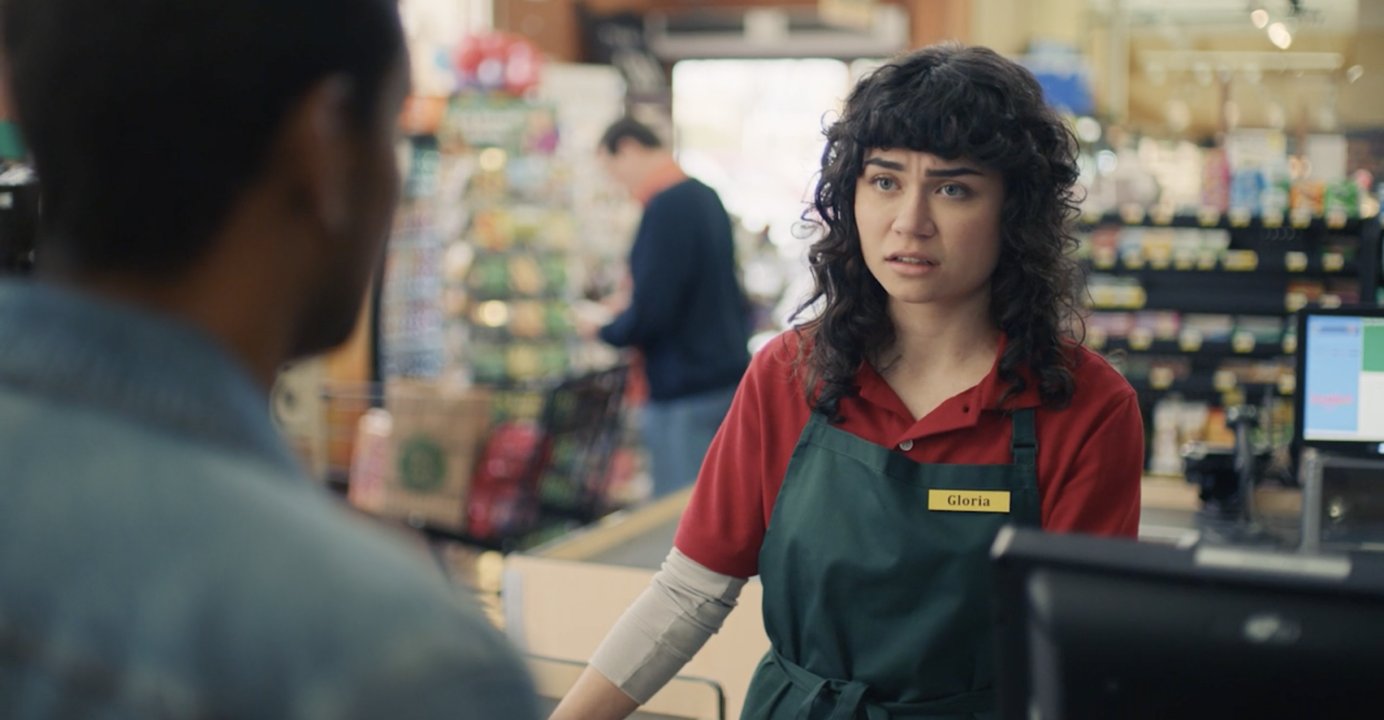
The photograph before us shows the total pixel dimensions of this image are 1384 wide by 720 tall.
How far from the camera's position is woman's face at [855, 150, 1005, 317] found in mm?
1573

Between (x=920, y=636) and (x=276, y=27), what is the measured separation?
110cm

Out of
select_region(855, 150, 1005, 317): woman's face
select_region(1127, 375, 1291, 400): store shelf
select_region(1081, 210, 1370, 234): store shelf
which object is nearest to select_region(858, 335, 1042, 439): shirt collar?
select_region(855, 150, 1005, 317): woman's face

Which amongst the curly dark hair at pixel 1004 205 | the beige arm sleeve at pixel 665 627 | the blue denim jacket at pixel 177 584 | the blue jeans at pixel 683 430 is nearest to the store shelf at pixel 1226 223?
the blue jeans at pixel 683 430

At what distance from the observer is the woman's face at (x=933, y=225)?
1.57m

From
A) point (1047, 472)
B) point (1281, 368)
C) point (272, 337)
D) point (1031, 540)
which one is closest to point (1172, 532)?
point (1047, 472)

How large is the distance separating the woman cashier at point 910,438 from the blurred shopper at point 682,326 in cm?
299

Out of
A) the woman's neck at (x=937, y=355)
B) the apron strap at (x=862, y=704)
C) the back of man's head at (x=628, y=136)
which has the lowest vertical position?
the apron strap at (x=862, y=704)

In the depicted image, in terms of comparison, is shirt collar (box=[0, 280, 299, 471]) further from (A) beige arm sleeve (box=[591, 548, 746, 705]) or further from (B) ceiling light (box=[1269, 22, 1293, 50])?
(B) ceiling light (box=[1269, 22, 1293, 50])

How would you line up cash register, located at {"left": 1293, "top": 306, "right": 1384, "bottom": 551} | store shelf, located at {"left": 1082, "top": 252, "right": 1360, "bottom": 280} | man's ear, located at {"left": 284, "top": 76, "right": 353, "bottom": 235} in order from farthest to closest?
1. store shelf, located at {"left": 1082, "top": 252, "right": 1360, "bottom": 280}
2. cash register, located at {"left": 1293, "top": 306, "right": 1384, "bottom": 551}
3. man's ear, located at {"left": 284, "top": 76, "right": 353, "bottom": 235}

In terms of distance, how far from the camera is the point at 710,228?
15.6ft

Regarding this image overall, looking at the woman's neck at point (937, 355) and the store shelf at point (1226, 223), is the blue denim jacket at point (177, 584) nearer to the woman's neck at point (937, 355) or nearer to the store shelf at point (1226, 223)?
the woman's neck at point (937, 355)

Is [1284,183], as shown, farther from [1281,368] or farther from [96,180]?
[96,180]

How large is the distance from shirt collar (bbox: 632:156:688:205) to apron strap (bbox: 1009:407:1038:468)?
3403 mm

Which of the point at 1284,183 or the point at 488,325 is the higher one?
the point at 1284,183
